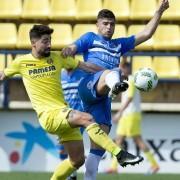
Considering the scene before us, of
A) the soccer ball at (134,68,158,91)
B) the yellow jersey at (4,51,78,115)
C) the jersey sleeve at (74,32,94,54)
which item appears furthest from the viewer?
the jersey sleeve at (74,32,94,54)

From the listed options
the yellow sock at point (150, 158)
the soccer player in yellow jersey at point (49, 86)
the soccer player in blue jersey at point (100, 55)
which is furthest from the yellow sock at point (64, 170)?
the yellow sock at point (150, 158)

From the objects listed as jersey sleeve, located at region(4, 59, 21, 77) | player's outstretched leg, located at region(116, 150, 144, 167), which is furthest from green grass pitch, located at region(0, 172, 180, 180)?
player's outstretched leg, located at region(116, 150, 144, 167)

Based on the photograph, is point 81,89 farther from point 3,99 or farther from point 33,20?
point 33,20

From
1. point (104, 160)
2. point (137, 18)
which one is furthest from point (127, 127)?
point (137, 18)

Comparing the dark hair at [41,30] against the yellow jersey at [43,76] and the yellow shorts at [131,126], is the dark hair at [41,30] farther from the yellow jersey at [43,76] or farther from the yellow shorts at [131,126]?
the yellow shorts at [131,126]

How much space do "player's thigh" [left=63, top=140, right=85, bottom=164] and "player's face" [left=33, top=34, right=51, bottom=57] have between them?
0.94 metres

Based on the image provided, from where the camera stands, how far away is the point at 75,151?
783cm

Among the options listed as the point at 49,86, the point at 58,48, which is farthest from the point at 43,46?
the point at 58,48

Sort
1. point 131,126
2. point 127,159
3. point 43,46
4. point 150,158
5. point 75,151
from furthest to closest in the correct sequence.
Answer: point 131,126 → point 150,158 → point 75,151 → point 43,46 → point 127,159

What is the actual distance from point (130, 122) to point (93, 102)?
12.1 ft

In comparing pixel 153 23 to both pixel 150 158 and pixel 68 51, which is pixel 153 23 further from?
pixel 150 158

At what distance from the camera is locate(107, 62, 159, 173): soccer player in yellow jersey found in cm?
1160

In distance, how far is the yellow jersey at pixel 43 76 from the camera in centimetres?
762

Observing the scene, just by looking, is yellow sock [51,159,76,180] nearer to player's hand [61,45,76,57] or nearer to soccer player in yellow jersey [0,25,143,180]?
soccer player in yellow jersey [0,25,143,180]
